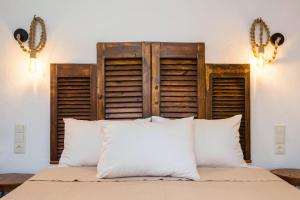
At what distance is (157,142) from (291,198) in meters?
0.76

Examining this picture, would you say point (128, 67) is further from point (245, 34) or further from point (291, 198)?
point (291, 198)

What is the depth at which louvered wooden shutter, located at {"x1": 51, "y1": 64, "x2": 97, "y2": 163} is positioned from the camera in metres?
2.57

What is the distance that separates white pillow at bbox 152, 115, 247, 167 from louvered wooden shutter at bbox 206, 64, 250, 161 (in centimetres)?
33

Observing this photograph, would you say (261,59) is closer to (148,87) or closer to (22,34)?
(148,87)

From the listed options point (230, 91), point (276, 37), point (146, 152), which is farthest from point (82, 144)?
point (276, 37)

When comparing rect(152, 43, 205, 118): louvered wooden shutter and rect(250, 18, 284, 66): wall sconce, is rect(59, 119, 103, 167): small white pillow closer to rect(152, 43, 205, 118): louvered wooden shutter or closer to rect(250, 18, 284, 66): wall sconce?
rect(152, 43, 205, 118): louvered wooden shutter

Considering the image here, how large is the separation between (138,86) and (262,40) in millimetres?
1048

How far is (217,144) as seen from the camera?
2.19 meters

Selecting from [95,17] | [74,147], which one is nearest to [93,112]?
[74,147]

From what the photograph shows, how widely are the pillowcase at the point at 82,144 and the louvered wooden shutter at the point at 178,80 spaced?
520 mm

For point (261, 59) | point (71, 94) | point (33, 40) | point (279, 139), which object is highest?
point (33, 40)

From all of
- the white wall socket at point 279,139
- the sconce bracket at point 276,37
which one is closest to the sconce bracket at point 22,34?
the sconce bracket at point 276,37

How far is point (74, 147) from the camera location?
222 cm

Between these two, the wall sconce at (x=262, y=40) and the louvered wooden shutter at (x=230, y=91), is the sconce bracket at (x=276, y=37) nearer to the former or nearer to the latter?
the wall sconce at (x=262, y=40)
